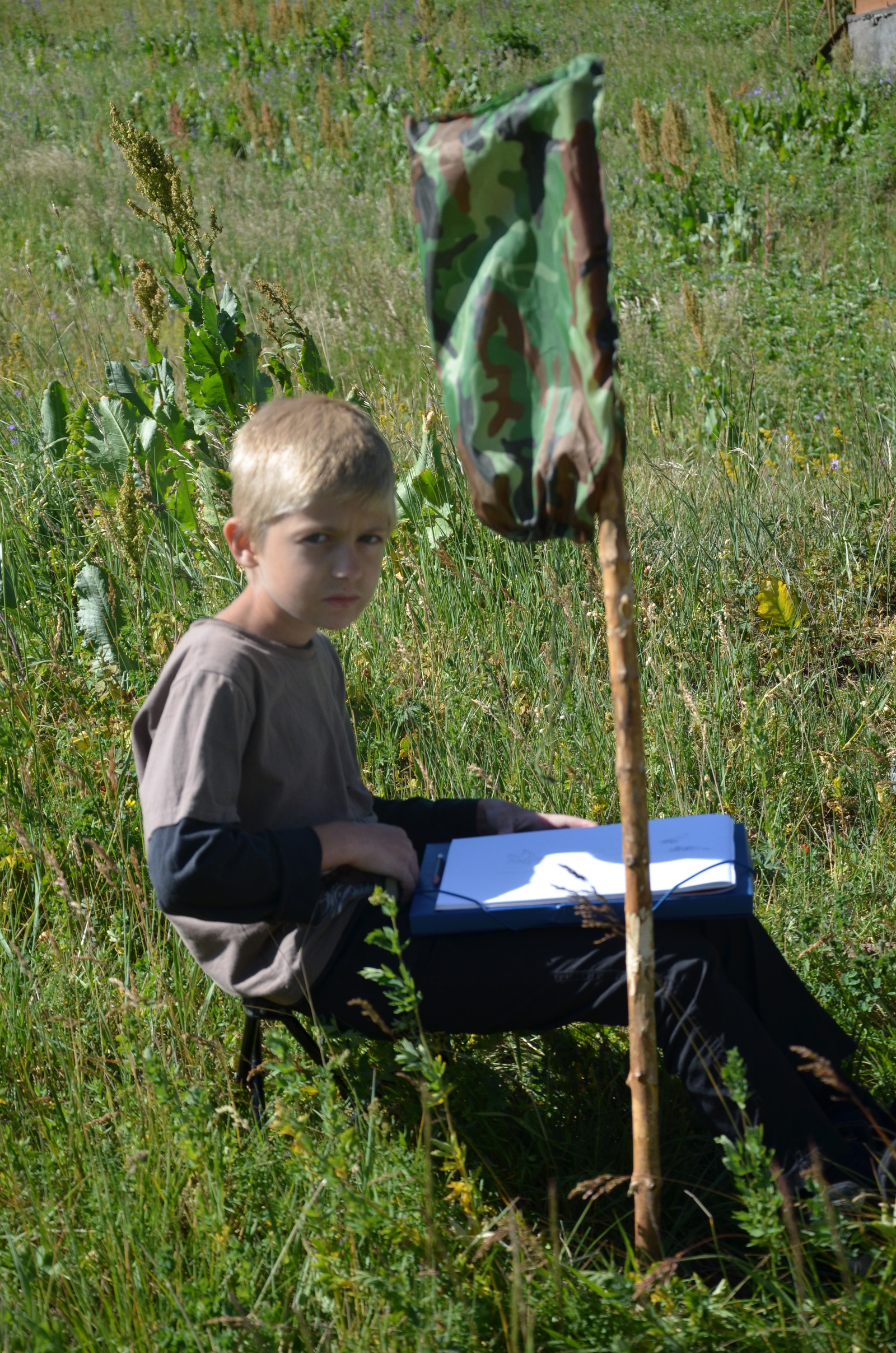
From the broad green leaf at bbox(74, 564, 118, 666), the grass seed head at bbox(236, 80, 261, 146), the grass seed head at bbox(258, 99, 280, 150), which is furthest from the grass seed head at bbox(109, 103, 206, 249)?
the grass seed head at bbox(236, 80, 261, 146)

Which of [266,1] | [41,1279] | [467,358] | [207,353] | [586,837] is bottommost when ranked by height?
[41,1279]

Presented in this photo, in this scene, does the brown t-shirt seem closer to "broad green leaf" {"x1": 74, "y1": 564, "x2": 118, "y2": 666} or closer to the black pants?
the black pants

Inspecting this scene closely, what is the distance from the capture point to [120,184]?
11.0 metres

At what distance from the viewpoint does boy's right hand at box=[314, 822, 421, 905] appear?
5.60 feet

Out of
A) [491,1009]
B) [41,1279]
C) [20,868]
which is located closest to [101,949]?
[20,868]

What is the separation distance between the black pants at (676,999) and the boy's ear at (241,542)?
0.60 metres

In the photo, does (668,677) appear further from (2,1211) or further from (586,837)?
(2,1211)

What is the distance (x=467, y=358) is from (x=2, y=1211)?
4.72 feet

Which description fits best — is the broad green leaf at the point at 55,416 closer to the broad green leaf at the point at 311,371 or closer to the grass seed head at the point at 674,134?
the broad green leaf at the point at 311,371

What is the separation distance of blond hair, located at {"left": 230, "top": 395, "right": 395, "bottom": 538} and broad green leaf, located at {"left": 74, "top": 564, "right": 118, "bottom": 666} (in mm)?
1496

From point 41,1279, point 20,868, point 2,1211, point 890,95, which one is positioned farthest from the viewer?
point 890,95

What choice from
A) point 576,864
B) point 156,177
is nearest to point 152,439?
point 156,177

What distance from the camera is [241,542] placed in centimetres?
179

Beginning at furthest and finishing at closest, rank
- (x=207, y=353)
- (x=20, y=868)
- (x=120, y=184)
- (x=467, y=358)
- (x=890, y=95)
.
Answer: (x=120, y=184), (x=890, y=95), (x=207, y=353), (x=20, y=868), (x=467, y=358)
